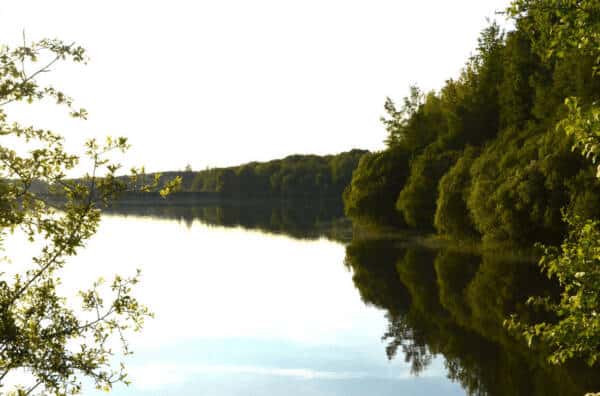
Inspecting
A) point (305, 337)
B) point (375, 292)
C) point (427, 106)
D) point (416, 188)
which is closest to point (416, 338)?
point (305, 337)

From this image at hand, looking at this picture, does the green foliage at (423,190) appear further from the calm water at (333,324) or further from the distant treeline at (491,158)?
the calm water at (333,324)

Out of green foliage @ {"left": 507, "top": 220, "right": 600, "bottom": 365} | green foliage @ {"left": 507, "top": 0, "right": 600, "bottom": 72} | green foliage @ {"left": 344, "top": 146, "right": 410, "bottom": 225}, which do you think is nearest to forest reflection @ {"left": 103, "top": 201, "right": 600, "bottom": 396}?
green foliage @ {"left": 507, "top": 220, "right": 600, "bottom": 365}

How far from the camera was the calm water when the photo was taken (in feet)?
59.0

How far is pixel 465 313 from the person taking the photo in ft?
84.0

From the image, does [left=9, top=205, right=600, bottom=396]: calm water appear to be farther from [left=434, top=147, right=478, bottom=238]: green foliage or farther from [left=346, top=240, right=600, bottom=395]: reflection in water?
[left=434, top=147, right=478, bottom=238]: green foliage

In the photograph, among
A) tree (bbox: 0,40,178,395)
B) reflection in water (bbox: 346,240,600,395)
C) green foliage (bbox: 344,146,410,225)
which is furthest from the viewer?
green foliage (bbox: 344,146,410,225)

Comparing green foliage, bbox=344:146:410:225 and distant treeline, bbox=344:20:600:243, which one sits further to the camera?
green foliage, bbox=344:146:410:225

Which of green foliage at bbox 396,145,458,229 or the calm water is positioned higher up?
green foliage at bbox 396,145,458,229

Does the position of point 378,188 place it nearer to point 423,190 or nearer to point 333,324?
point 423,190

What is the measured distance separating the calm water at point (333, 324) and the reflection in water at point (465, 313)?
0.06 metres

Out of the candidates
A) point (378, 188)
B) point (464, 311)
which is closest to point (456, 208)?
point (378, 188)

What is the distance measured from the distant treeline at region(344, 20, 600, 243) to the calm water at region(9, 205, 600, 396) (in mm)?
3635

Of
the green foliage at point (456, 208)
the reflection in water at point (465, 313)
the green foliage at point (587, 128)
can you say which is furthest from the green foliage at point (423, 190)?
the green foliage at point (587, 128)

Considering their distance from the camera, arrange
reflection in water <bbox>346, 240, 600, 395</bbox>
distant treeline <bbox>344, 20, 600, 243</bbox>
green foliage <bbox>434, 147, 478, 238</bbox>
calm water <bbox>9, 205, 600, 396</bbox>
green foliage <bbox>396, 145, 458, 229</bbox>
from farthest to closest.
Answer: green foliage <bbox>396, 145, 458, 229</bbox>, green foliage <bbox>434, 147, 478, 238</bbox>, distant treeline <bbox>344, 20, 600, 243</bbox>, calm water <bbox>9, 205, 600, 396</bbox>, reflection in water <bbox>346, 240, 600, 395</bbox>
